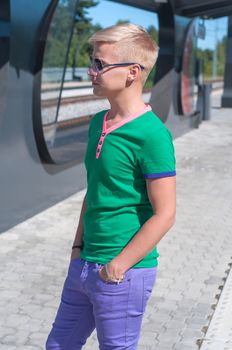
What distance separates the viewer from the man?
216 cm

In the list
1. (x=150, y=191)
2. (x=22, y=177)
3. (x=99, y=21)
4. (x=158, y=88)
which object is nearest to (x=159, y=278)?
(x=22, y=177)

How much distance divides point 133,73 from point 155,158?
303 mm

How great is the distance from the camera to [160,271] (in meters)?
5.20

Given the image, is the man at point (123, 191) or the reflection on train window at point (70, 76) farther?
the reflection on train window at point (70, 76)

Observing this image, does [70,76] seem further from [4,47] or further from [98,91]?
[98,91]

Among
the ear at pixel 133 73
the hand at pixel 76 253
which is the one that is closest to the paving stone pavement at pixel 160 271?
the hand at pixel 76 253

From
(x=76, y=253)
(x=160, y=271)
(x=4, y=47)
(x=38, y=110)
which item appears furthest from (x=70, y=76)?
(x=76, y=253)

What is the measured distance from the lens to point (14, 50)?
599 centimetres

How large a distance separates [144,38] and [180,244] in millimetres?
4036

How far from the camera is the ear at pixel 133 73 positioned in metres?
2.20

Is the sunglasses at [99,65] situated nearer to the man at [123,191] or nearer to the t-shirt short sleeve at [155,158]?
the man at [123,191]

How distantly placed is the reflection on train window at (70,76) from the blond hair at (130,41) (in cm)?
225

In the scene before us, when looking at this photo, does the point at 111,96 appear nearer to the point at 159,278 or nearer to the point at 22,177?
the point at 159,278

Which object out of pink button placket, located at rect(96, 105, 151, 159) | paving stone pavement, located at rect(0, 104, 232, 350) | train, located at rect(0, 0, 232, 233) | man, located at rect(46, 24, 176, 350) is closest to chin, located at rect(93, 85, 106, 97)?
man, located at rect(46, 24, 176, 350)
